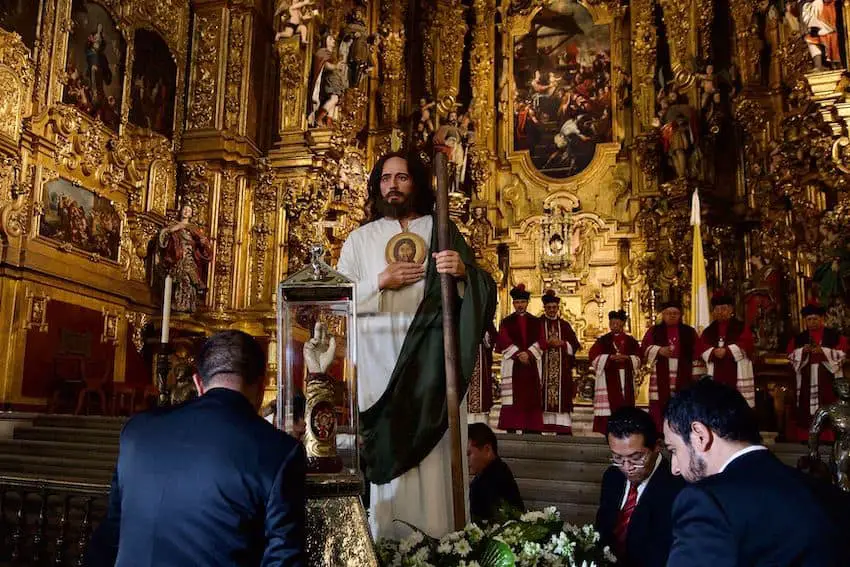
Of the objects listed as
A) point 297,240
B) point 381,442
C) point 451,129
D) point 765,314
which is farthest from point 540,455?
point 451,129

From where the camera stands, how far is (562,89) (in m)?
17.5

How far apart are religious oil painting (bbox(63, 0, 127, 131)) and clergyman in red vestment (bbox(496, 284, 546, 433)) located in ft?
24.4

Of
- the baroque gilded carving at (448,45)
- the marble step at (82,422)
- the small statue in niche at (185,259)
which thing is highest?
the baroque gilded carving at (448,45)

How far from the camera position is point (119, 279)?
12773mm

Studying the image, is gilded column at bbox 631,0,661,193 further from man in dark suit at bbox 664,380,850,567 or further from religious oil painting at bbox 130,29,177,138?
man in dark suit at bbox 664,380,850,567

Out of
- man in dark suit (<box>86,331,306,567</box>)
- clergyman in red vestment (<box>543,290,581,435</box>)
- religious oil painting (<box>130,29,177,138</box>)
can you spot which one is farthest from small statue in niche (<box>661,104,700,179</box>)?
man in dark suit (<box>86,331,306,567</box>)

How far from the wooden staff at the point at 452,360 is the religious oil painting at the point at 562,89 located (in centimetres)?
1398

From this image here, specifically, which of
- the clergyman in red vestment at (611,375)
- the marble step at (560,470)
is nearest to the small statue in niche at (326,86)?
the clergyman in red vestment at (611,375)

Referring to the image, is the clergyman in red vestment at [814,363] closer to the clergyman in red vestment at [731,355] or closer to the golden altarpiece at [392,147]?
the clergyman in red vestment at [731,355]

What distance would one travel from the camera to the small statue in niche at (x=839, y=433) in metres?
4.91

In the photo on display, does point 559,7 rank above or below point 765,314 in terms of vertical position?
above

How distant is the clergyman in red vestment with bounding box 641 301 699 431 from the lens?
10.6m

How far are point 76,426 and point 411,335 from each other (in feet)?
25.1

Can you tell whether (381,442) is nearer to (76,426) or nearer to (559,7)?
(76,426)
